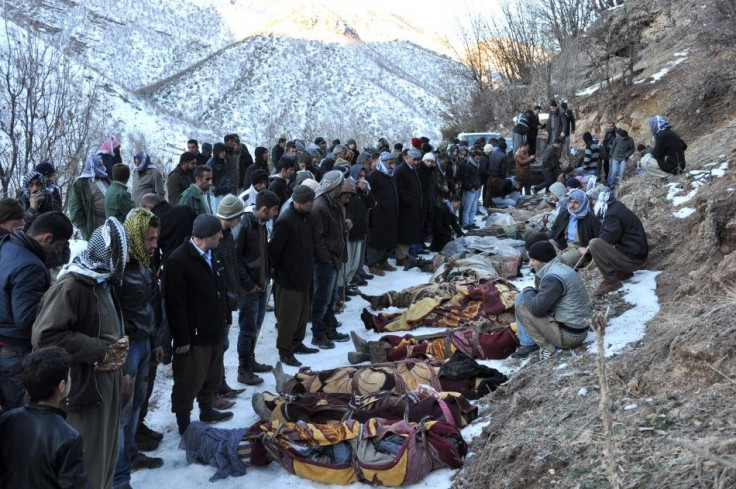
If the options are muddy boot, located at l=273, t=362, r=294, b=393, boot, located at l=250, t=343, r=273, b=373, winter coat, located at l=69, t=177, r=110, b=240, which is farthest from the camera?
winter coat, located at l=69, t=177, r=110, b=240

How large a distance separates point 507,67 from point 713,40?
56.5 feet

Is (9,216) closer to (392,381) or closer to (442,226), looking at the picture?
(392,381)

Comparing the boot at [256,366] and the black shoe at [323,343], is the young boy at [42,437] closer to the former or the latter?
the boot at [256,366]

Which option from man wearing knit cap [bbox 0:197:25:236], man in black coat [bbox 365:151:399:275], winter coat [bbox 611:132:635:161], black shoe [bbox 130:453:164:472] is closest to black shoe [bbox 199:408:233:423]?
black shoe [bbox 130:453:164:472]

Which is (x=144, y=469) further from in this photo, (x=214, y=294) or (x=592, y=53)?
(x=592, y=53)

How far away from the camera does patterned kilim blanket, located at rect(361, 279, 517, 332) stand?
8.41m

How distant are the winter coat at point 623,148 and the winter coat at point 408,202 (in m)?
7.19

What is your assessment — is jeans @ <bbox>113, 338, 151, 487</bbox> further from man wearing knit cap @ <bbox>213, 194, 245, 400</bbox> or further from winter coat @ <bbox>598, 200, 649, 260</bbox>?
winter coat @ <bbox>598, 200, 649, 260</bbox>

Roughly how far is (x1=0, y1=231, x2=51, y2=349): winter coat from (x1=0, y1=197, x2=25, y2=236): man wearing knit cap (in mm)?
494

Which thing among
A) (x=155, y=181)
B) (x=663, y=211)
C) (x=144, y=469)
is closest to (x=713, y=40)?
(x=663, y=211)

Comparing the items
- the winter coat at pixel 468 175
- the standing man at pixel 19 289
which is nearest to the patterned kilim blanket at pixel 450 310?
the standing man at pixel 19 289

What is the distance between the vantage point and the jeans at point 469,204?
15.2 m

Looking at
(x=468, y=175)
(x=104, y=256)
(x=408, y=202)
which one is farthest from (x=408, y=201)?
(x=104, y=256)

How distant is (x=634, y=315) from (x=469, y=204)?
8.52 meters
